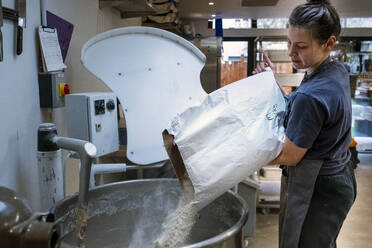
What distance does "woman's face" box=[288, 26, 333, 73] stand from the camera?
1254 millimetres

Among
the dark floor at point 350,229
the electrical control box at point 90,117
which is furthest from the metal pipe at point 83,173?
the dark floor at point 350,229

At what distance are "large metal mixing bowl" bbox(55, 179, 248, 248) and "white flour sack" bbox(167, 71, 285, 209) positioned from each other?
0.29 meters

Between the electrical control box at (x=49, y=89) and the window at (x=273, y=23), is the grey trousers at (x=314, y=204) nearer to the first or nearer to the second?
the electrical control box at (x=49, y=89)

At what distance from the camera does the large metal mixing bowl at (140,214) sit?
56.0 inches

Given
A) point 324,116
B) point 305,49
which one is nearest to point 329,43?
point 305,49

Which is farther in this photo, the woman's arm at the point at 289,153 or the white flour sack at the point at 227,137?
the woman's arm at the point at 289,153

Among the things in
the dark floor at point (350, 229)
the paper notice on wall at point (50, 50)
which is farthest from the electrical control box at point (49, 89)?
the dark floor at point (350, 229)

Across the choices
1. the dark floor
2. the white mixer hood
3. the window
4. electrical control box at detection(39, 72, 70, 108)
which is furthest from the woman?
the window

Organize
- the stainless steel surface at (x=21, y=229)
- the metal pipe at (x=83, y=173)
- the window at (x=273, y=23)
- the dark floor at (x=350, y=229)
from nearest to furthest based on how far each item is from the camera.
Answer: the stainless steel surface at (x=21, y=229) < the metal pipe at (x=83, y=173) < the dark floor at (x=350, y=229) < the window at (x=273, y=23)

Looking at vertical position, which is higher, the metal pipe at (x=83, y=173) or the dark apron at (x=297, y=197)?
the metal pipe at (x=83, y=173)

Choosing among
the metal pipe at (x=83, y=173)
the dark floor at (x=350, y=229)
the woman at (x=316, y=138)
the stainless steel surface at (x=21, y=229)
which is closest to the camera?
the stainless steel surface at (x=21, y=229)

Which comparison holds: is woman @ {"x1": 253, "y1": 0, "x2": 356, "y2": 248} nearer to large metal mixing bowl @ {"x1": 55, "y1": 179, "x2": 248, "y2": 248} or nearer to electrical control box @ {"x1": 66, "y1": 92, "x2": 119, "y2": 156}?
large metal mixing bowl @ {"x1": 55, "y1": 179, "x2": 248, "y2": 248}

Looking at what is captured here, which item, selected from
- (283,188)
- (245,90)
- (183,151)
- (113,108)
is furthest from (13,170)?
(283,188)

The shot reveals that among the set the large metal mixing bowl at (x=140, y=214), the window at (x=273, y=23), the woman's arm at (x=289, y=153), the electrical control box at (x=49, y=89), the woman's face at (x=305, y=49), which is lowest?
the large metal mixing bowl at (x=140, y=214)
